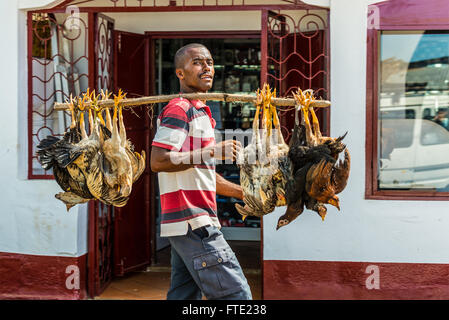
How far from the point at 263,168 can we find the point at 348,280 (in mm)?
2420

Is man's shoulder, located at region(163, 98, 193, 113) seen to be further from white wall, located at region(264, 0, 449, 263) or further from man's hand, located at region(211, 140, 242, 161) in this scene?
white wall, located at region(264, 0, 449, 263)

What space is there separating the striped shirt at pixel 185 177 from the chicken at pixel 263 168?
25 cm

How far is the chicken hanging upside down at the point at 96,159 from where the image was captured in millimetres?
2963

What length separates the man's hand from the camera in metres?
2.68

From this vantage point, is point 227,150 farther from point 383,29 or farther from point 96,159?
point 383,29

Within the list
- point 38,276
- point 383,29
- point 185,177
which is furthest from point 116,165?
point 383,29

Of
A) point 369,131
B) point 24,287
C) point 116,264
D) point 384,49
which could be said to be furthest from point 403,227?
point 24,287

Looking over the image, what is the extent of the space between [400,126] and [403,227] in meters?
0.92

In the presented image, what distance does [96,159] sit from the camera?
9.81 feet

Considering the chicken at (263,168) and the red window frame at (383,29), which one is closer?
the chicken at (263,168)

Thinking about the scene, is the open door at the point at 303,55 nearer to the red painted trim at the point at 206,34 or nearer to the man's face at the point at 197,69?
the red painted trim at the point at 206,34

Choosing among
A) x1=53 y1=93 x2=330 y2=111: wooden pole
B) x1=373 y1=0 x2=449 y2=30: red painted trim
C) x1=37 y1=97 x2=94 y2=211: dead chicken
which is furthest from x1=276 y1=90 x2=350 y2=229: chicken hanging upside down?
x1=373 y1=0 x2=449 y2=30: red painted trim

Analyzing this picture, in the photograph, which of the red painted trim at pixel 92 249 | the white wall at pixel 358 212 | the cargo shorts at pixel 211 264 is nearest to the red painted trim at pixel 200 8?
the white wall at pixel 358 212

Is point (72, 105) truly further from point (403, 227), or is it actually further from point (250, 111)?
point (250, 111)
